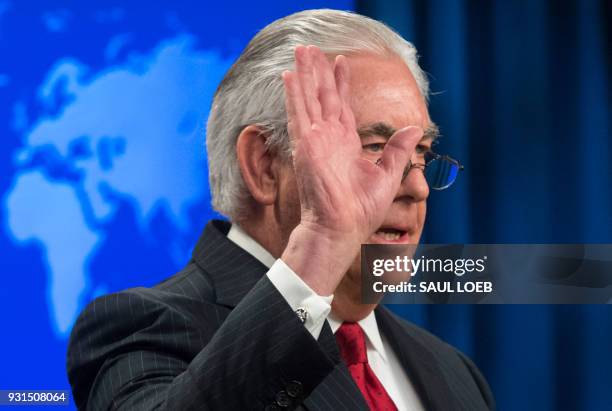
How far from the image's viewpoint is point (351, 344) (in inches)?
53.5

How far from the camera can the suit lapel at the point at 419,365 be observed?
1450 millimetres

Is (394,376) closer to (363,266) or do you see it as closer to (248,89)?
(363,266)

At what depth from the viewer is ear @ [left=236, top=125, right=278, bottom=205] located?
1.38 meters

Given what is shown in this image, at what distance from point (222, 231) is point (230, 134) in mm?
158

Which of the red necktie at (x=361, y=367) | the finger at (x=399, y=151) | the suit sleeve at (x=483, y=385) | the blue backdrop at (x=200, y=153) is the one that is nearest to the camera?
the finger at (x=399, y=151)

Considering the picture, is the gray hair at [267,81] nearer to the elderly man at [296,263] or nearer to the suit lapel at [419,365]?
the elderly man at [296,263]

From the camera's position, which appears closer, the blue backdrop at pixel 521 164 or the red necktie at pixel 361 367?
the red necktie at pixel 361 367

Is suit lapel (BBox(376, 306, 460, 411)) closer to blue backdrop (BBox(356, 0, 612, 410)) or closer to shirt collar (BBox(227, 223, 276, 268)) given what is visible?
shirt collar (BBox(227, 223, 276, 268))

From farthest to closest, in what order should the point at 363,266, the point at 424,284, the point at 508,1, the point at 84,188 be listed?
the point at 508,1
the point at 84,188
the point at 424,284
the point at 363,266

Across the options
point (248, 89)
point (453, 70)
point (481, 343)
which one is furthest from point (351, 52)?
point (481, 343)

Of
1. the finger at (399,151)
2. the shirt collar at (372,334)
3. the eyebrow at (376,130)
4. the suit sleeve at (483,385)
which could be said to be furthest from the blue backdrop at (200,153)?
the finger at (399,151)

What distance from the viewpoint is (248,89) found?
4.64 feet

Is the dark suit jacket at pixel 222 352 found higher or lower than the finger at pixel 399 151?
lower

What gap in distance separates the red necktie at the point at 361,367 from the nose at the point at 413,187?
0.71 feet
